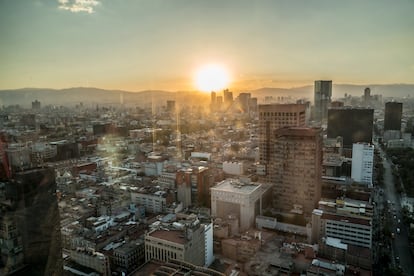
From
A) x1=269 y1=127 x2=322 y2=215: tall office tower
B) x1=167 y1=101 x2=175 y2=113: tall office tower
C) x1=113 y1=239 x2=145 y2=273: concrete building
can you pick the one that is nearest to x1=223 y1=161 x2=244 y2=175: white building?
x1=269 y1=127 x2=322 y2=215: tall office tower

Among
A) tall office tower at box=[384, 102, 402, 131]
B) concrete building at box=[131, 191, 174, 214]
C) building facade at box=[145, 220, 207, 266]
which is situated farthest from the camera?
tall office tower at box=[384, 102, 402, 131]

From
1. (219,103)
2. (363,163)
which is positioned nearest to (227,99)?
(219,103)

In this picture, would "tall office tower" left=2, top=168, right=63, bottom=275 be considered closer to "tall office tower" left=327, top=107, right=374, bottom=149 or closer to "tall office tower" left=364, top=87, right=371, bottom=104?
"tall office tower" left=364, top=87, right=371, bottom=104

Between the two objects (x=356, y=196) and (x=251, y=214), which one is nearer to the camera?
(x=251, y=214)

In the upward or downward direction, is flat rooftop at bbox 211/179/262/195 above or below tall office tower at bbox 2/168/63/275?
below

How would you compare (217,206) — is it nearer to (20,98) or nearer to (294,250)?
(294,250)

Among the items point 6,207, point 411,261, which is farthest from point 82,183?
point 411,261

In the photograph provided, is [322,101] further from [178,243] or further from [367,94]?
[178,243]

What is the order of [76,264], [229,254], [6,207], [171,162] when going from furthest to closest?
[171,162] < [229,254] < [76,264] < [6,207]
